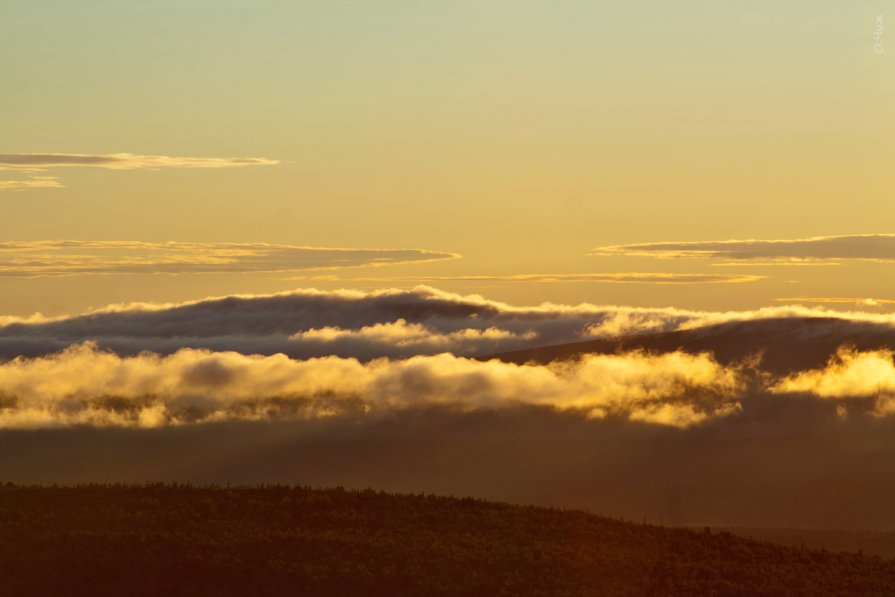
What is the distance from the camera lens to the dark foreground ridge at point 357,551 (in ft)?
169

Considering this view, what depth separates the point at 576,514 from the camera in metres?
66.5

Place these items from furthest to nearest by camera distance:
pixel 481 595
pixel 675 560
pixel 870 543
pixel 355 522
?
1. pixel 870 543
2. pixel 355 522
3. pixel 675 560
4. pixel 481 595

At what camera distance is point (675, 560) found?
2301 inches

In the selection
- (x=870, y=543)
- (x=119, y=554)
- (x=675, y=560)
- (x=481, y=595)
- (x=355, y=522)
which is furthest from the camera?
(x=870, y=543)

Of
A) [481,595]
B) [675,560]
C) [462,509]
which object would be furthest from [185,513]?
[675,560]

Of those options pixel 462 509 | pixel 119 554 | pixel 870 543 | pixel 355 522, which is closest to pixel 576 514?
pixel 462 509

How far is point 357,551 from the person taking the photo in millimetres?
55156

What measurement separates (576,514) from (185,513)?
19076 millimetres

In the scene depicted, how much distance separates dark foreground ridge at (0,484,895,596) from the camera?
51594mm

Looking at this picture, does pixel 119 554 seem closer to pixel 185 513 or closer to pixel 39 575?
pixel 39 575

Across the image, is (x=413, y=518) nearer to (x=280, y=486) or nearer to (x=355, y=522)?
(x=355, y=522)

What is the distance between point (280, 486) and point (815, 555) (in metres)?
26.6

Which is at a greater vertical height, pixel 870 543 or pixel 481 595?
pixel 481 595

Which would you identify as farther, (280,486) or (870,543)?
(870,543)
